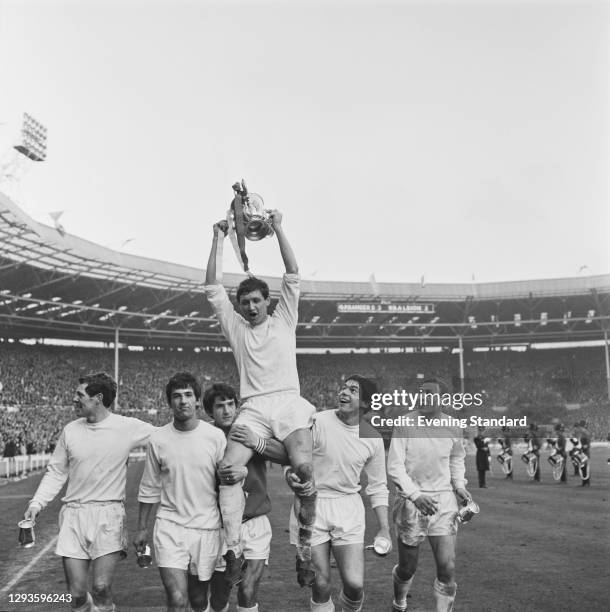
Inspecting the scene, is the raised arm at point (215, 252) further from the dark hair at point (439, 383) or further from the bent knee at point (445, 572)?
Result: the bent knee at point (445, 572)

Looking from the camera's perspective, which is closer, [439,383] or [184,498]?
[184,498]

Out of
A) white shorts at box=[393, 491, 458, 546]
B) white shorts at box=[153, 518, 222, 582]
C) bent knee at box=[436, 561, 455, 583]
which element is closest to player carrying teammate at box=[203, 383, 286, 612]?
white shorts at box=[153, 518, 222, 582]

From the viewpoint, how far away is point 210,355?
53719 millimetres

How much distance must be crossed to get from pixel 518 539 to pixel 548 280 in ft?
124

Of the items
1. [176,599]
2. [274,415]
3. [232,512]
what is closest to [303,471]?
[274,415]

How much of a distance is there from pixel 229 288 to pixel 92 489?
3778cm

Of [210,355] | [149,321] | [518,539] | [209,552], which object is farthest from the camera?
[210,355]

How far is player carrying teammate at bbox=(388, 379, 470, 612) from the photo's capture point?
6.26 metres

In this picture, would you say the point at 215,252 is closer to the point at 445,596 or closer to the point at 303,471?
the point at 303,471

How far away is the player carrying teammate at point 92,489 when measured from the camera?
5.39m

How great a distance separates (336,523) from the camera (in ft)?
18.7

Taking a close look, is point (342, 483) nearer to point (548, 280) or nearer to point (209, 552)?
point (209, 552)

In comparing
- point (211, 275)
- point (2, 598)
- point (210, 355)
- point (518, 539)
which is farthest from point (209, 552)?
point (210, 355)

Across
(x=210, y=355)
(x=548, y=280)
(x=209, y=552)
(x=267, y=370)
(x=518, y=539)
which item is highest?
(x=548, y=280)
